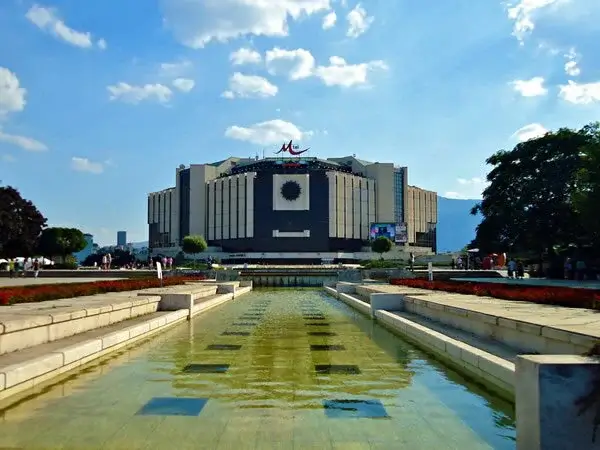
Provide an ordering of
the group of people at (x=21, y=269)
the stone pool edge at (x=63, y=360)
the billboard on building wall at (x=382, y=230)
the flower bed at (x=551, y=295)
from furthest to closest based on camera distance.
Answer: the billboard on building wall at (x=382, y=230) < the group of people at (x=21, y=269) < the flower bed at (x=551, y=295) < the stone pool edge at (x=63, y=360)

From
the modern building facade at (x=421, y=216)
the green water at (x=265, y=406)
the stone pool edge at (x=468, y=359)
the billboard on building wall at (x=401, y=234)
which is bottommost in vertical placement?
the green water at (x=265, y=406)

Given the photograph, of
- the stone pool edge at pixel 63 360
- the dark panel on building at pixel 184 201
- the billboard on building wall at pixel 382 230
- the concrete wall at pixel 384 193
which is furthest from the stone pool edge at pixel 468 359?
the dark panel on building at pixel 184 201

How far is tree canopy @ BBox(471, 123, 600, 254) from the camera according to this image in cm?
3516

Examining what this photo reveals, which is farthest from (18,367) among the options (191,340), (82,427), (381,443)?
(191,340)

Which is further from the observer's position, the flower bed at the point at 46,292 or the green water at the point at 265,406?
the flower bed at the point at 46,292

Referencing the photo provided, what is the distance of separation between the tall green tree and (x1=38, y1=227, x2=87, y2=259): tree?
2117 inches

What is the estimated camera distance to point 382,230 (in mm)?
98938

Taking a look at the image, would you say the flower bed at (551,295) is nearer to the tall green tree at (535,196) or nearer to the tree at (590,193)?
the tree at (590,193)

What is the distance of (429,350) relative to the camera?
9.63m

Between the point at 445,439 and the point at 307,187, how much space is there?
10058cm

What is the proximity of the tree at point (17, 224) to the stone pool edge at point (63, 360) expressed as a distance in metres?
50.2

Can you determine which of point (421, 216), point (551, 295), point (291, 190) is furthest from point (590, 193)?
point (421, 216)

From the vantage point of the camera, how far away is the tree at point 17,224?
5562cm

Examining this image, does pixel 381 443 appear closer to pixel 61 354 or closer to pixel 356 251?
pixel 61 354
